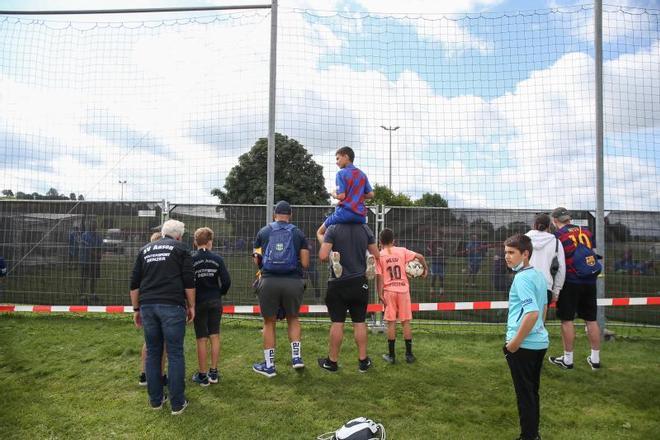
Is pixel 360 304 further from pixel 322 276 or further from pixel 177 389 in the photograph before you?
pixel 322 276

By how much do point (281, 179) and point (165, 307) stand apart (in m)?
27.7

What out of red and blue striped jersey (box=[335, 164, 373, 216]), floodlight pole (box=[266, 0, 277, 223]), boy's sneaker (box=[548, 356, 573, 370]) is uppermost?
floodlight pole (box=[266, 0, 277, 223])

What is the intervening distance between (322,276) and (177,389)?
4117 mm

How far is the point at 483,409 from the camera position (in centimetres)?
428

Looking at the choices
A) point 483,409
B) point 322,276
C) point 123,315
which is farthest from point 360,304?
point 123,315

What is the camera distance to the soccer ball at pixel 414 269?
5941mm

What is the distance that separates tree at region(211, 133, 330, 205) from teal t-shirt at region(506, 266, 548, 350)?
24924 mm

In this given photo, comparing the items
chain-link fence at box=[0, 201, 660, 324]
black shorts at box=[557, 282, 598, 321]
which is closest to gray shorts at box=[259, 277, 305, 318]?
chain-link fence at box=[0, 201, 660, 324]

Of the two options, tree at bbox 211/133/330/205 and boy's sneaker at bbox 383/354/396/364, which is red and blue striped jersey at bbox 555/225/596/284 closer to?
boy's sneaker at bbox 383/354/396/364

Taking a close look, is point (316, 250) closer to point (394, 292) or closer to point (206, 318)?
point (394, 292)

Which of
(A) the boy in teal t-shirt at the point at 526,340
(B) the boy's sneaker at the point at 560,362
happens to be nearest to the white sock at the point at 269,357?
(A) the boy in teal t-shirt at the point at 526,340

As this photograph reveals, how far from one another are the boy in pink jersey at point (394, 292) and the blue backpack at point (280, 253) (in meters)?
1.24

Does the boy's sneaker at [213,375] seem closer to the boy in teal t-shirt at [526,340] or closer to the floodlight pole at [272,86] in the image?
the floodlight pole at [272,86]

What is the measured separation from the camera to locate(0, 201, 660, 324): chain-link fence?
7.82 meters
